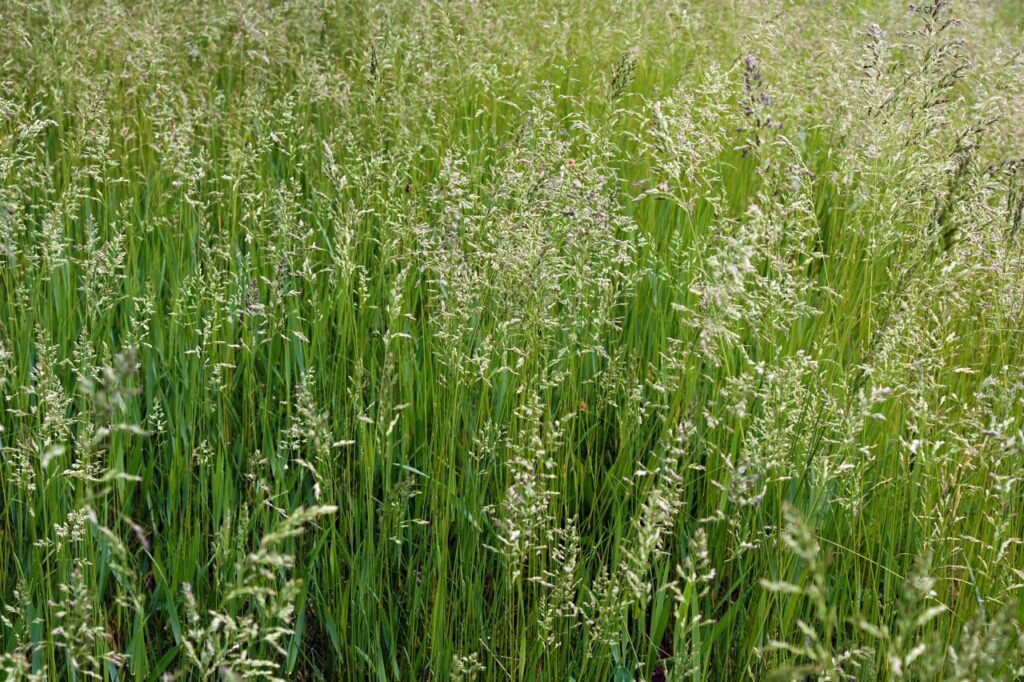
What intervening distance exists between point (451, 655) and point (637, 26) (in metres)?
3.58

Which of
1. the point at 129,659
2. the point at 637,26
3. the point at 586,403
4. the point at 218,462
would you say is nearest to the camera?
the point at 129,659

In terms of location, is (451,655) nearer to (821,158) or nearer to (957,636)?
(957,636)

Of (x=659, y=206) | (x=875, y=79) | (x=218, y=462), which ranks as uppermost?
(x=875, y=79)

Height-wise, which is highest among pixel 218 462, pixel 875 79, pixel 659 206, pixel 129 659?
pixel 875 79

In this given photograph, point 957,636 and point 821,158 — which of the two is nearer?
point 957,636

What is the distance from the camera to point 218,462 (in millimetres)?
2090

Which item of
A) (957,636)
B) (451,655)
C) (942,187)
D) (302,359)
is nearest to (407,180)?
(302,359)

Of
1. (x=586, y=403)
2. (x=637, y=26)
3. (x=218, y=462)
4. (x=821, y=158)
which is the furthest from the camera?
(x=637, y=26)

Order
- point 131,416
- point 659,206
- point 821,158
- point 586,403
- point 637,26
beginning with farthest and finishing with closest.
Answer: point 637,26 < point 821,158 < point 659,206 < point 586,403 < point 131,416

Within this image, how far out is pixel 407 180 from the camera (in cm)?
355

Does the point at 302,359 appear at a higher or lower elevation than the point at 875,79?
lower

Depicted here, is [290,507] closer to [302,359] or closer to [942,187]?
[302,359]

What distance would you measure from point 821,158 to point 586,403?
2111 mm

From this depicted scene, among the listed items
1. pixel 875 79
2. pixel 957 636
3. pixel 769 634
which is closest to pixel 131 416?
pixel 769 634
